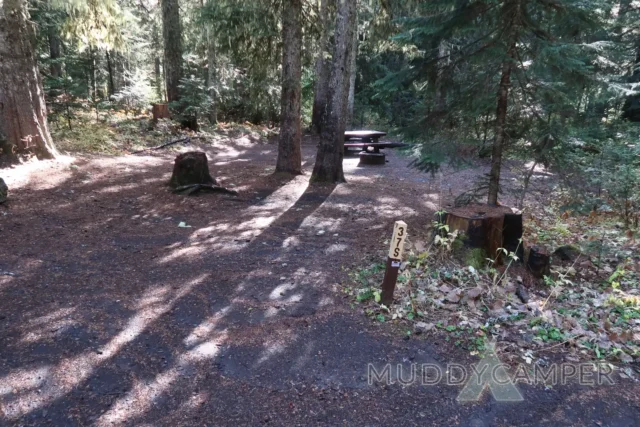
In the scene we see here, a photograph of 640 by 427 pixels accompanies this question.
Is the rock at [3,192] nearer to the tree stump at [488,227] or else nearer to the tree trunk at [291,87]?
the tree trunk at [291,87]

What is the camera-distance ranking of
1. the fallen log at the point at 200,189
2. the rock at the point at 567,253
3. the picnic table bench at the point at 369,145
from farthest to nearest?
the picnic table bench at the point at 369,145
the fallen log at the point at 200,189
the rock at the point at 567,253

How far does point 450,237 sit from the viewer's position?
520 centimetres

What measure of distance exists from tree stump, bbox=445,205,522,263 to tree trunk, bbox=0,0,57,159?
29.8 ft

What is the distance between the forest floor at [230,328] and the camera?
113 inches

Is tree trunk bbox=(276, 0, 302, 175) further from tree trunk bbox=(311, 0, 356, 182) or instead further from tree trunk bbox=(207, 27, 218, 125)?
tree trunk bbox=(207, 27, 218, 125)

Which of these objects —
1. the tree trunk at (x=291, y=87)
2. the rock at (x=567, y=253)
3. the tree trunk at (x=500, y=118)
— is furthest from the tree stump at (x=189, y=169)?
the rock at (x=567, y=253)

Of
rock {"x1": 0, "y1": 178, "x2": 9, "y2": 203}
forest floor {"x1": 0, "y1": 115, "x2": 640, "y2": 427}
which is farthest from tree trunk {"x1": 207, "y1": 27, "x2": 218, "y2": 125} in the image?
forest floor {"x1": 0, "y1": 115, "x2": 640, "y2": 427}

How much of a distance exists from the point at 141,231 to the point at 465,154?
5182 millimetres

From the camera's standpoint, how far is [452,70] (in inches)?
239

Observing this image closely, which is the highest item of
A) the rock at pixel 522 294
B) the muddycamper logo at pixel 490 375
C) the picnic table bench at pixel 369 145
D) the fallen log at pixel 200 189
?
the picnic table bench at pixel 369 145

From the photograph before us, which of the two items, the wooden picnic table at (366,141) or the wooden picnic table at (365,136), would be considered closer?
the wooden picnic table at (366,141)

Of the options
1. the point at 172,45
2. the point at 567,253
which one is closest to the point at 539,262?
the point at 567,253

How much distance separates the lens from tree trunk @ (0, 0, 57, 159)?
855 centimetres

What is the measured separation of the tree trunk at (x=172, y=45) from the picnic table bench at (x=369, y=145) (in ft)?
24.7
